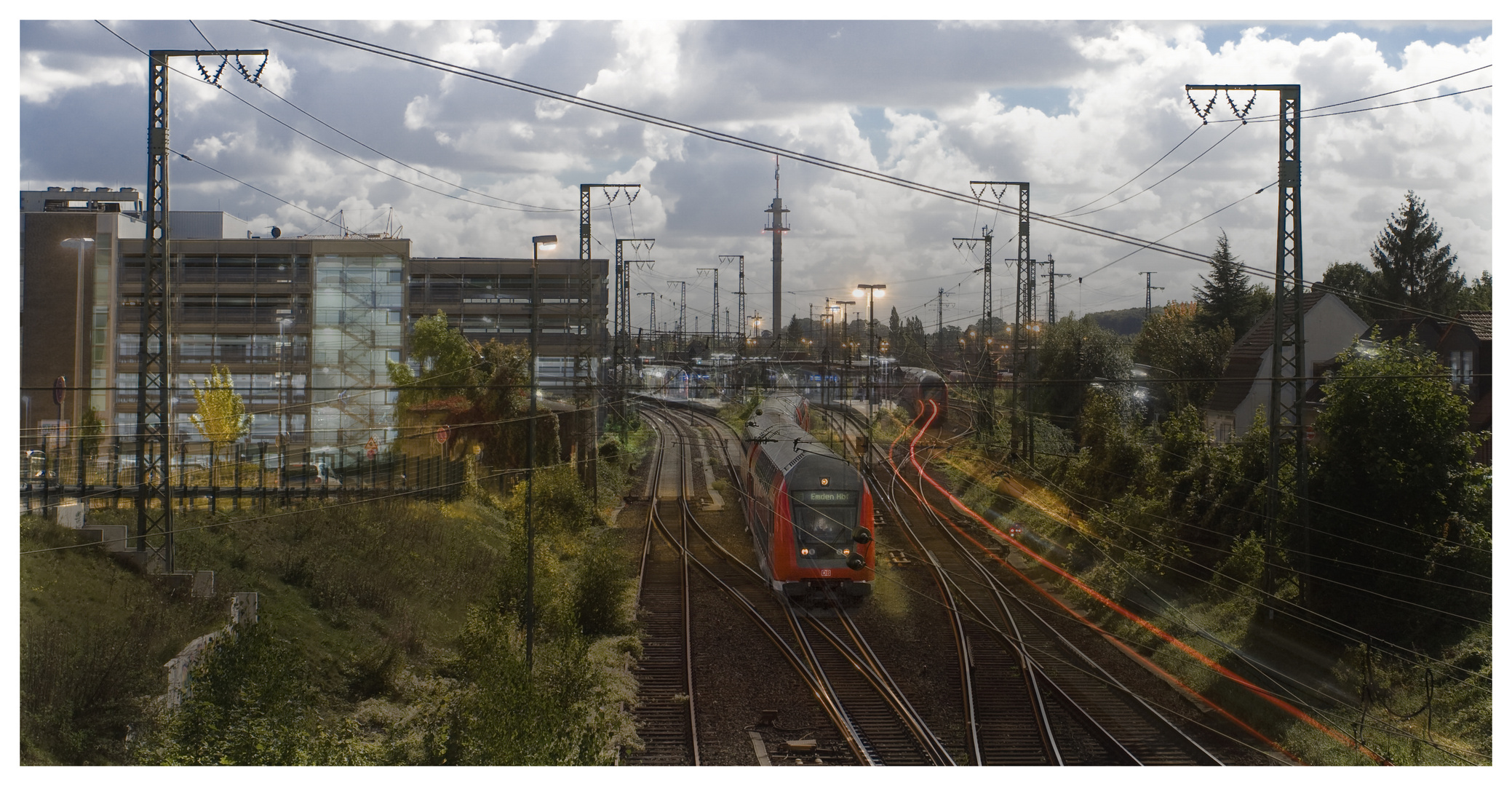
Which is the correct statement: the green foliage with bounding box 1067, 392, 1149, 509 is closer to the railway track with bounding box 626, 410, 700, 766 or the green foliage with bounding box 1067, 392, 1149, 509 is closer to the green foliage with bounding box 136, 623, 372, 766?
the railway track with bounding box 626, 410, 700, 766

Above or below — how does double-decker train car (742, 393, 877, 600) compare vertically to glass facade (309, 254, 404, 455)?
below

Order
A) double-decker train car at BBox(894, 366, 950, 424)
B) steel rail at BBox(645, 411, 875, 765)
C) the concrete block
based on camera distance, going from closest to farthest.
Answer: steel rail at BBox(645, 411, 875, 765)
the concrete block
double-decker train car at BBox(894, 366, 950, 424)

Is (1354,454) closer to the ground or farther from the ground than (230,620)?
farther from the ground

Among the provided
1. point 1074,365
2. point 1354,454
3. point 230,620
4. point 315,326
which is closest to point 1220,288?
point 1074,365

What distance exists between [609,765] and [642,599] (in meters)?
10.2

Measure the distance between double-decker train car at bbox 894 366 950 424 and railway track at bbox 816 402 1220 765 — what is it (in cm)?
2377

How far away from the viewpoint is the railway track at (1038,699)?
43.0 ft

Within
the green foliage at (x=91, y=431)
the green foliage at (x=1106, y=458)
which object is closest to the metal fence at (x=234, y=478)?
the green foliage at (x=91, y=431)

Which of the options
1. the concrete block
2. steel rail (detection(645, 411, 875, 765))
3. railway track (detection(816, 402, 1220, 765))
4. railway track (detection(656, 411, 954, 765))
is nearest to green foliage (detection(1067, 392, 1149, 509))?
railway track (detection(816, 402, 1220, 765))

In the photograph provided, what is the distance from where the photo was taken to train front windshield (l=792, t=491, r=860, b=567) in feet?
61.8

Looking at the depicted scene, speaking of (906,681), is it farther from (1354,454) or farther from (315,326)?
(315,326)

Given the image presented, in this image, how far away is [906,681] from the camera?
15.6 m

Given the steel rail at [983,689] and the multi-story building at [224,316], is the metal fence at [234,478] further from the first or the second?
the steel rail at [983,689]

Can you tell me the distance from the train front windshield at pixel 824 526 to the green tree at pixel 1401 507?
8.21 metres
